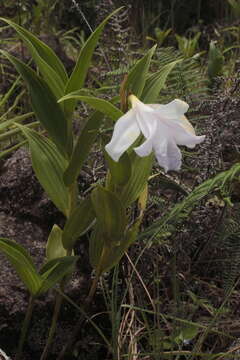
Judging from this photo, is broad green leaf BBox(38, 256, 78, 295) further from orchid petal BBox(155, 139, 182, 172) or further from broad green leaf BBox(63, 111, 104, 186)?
orchid petal BBox(155, 139, 182, 172)

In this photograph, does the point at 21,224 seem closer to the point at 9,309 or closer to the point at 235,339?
the point at 9,309

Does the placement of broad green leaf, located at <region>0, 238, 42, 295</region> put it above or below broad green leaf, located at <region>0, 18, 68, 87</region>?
below

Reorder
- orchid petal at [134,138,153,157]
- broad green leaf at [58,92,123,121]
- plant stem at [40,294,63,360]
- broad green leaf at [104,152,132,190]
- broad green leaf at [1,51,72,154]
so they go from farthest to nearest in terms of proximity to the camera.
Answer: plant stem at [40,294,63,360] < broad green leaf at [1,51,72,154] < broad green leaf at [104,152,132,190] < broad green leaf at [58,92,123,121] < orchid petal at [134,138,153,157]

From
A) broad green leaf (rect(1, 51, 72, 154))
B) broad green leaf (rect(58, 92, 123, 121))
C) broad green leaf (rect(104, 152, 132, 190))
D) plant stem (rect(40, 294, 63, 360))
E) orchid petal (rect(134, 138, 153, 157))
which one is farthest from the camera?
plant stem (rect(40, 294, 63, 360))

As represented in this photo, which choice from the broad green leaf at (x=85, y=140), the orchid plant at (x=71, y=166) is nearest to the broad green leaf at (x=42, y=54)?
the orchid plant at (x=71, y=166)

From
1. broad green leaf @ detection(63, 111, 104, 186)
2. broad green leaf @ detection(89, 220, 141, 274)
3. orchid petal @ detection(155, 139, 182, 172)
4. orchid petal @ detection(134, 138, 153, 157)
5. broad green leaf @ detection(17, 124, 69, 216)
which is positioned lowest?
broad green leaf @ detection(89, 220, 141, 274)

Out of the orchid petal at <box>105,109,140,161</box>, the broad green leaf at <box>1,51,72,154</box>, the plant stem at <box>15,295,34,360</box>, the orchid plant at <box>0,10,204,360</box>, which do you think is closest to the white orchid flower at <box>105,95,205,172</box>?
the orchid petal at <box>105,109,140,161</box>

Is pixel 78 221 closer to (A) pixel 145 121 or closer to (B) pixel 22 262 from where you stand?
(B) pixel 22 262
